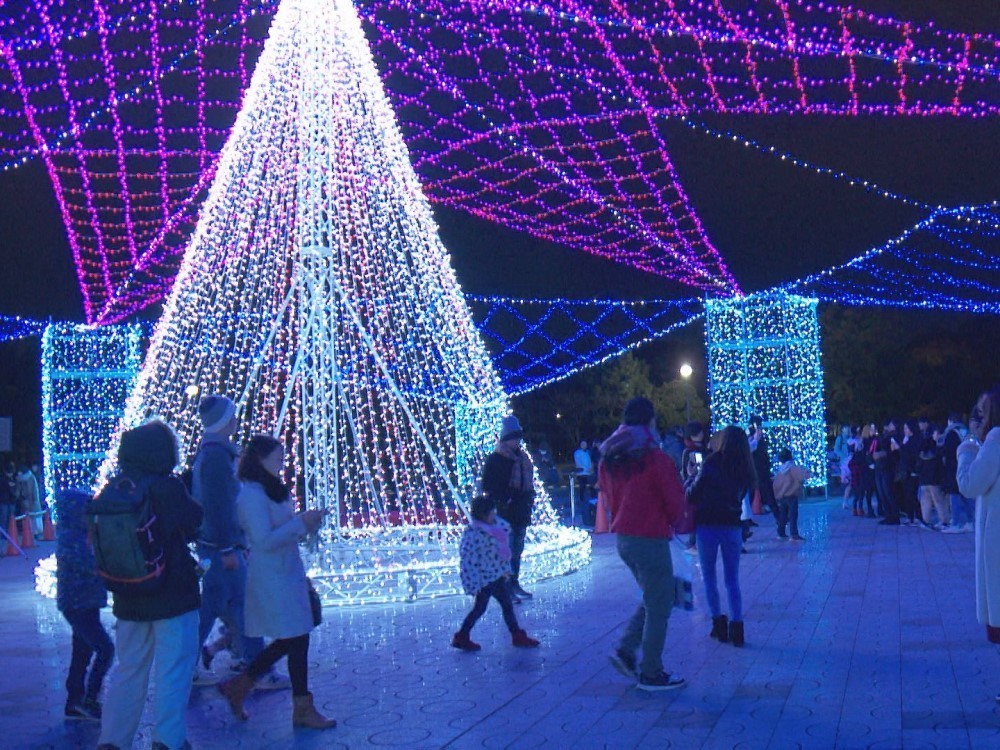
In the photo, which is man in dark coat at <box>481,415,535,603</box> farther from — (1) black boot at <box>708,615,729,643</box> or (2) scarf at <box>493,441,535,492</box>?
(1) black boot at <box>708,615,729,643</box>

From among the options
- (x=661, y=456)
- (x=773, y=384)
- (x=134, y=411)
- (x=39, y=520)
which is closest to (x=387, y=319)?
(x=134, y=411)

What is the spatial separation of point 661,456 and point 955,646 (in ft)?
7.79

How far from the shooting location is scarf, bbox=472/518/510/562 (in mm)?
7992

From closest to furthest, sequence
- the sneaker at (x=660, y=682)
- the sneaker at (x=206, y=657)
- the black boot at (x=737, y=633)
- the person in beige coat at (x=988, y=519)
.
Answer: the person in beige coat at (x=988, y=519)
the sneaker at (x=660, y=682)
the sneaker at (x=206, y=657)
the black boot at (x=737, y=633)

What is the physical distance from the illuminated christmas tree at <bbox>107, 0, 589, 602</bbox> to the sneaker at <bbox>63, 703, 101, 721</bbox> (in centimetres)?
482

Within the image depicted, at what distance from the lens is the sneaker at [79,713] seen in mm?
6133

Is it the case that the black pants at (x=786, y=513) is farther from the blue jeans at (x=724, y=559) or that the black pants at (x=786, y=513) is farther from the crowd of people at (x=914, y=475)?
the blue jeans at (x=724, y=559)

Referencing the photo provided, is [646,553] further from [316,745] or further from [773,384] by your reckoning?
[773,384]

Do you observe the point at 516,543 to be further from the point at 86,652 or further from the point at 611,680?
the point at 86,652

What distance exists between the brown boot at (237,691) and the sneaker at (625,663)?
6.44 ft

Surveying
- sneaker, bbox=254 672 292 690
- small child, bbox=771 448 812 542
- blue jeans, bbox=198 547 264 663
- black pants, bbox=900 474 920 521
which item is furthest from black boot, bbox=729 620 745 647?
black pants, bbox=900 474 920 521

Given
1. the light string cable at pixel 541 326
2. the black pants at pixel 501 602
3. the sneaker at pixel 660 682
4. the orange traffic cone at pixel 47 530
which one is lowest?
the orange traffic cone at pixel 47 530

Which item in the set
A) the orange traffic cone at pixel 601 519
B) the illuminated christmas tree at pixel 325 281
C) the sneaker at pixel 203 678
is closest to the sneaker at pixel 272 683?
the sneaker at pixel 203 678

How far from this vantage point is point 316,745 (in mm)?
5336
